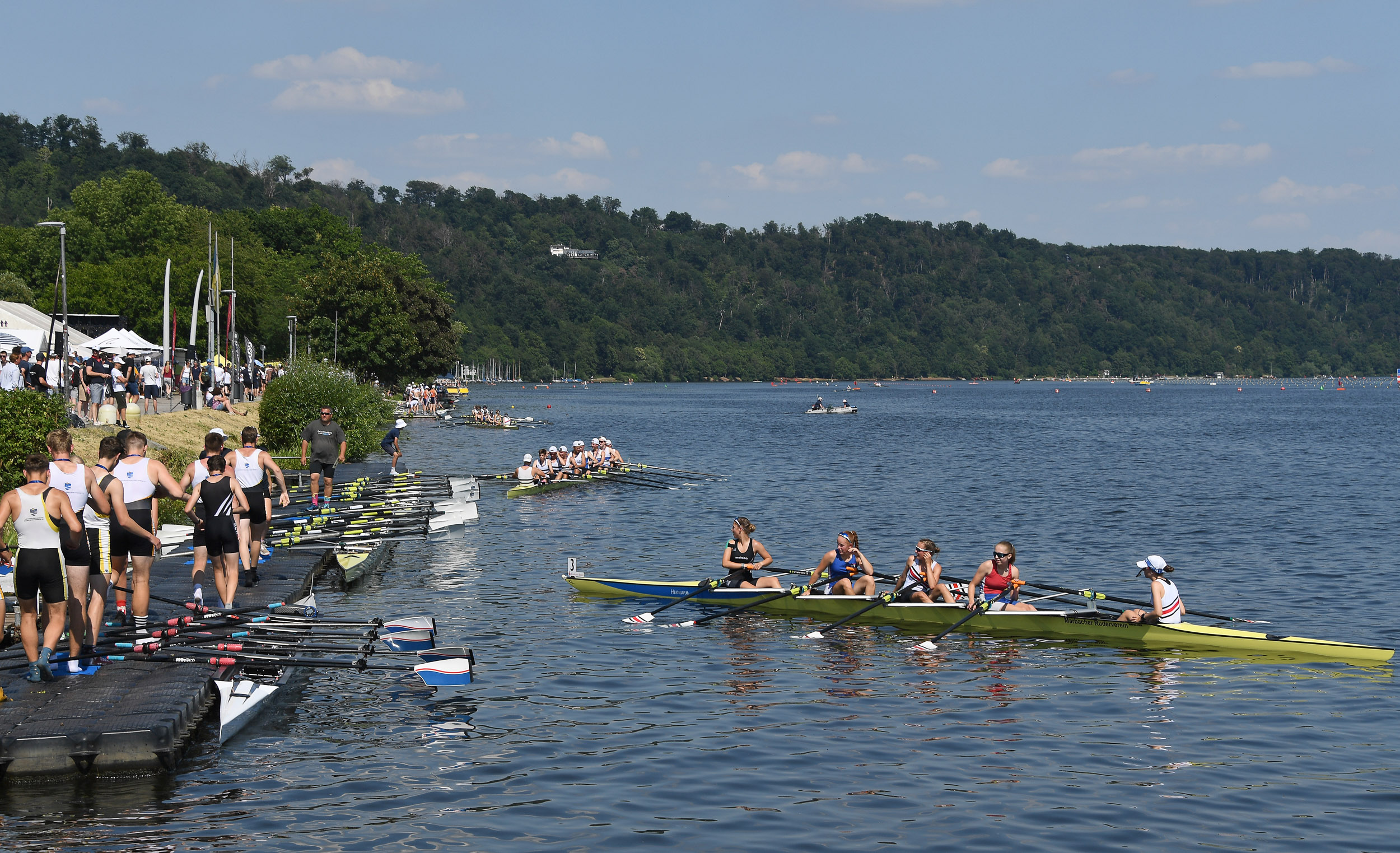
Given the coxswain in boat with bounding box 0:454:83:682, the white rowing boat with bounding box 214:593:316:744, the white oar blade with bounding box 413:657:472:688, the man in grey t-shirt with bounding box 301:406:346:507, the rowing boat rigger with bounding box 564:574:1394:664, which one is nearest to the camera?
the coxswain in boat with bounding box 0:454:83:682

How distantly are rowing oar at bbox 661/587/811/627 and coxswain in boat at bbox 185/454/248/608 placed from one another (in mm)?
7518

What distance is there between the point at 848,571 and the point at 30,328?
4327 centimetres

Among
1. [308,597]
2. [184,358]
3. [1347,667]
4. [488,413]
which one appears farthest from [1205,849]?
[488,413]

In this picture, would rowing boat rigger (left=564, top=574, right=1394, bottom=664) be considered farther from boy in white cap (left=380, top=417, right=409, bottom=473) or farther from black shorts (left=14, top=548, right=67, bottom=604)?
boy in white cap (left=380, top=417, right=409, bottom=473)

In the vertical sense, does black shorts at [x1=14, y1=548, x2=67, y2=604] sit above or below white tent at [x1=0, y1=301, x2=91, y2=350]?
below

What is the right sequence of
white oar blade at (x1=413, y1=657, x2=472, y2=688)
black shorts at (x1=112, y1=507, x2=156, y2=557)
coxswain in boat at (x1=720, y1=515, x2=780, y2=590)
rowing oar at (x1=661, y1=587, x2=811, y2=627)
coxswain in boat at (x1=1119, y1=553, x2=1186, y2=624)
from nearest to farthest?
black shorts at (x1=112, y1=507, x2=156, y2=557) → white oar blade at (x1=413, y1=657, x2=472, y2=688) → coxswain in boat at (x1=1119, y1=553, x2=1186, y2=624) → rowing oar at (x1=661, y1=587, x2=811, y2=627) → coxswain in boat at (x1=720, y1=515, x2=780, y2=590)

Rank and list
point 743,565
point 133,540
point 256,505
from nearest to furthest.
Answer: point 133,540
point 256,505
point 743,565

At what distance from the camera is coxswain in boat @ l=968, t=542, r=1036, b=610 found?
1983 cm

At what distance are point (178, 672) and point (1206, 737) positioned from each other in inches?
487

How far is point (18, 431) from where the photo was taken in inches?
856

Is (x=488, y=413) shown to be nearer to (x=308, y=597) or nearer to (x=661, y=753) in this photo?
(x=308, y=597)

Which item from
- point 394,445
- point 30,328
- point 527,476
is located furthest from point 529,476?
point 30,328

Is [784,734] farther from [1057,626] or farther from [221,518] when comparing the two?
[221,518]

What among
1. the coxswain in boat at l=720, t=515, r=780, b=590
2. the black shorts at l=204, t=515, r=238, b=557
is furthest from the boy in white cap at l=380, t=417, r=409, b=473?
the black shorts at l=204, t=515, r=238, b=557
